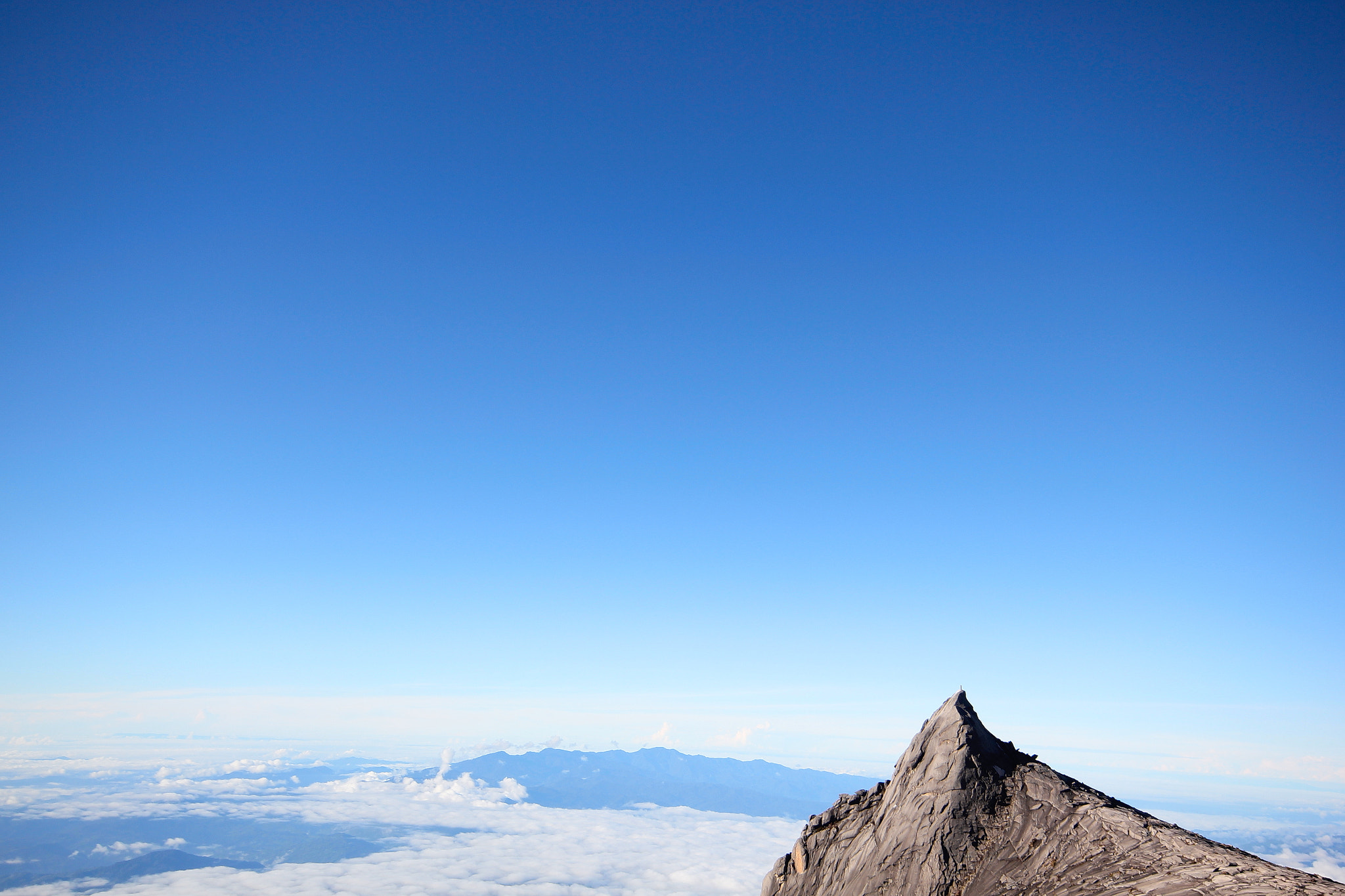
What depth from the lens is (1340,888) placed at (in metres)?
17.7

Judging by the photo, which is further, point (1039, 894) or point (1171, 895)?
point (1039, 894)

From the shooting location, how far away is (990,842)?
24094mm

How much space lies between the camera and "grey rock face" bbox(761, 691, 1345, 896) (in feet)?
65.5

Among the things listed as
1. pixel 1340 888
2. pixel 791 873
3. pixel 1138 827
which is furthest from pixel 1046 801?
pixel 791 873

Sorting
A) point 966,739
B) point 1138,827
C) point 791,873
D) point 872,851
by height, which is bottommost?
point 791,873

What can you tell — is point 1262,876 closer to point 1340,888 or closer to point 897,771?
point 1340,888

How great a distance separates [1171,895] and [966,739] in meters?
8.22

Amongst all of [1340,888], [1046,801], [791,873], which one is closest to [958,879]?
[1046,801]

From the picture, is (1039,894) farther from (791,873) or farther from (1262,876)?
(791,873)

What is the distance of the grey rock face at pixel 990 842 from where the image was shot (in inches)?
786

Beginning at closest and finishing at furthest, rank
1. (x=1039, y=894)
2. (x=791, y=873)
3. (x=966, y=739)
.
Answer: (x=1039, y=894) → (x=966, y=739) → (x=791, y=873)

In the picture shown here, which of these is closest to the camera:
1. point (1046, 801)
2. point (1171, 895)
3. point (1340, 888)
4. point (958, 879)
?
point (1340, 888)

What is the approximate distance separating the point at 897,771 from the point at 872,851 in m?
3.96

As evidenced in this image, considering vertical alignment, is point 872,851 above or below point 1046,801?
below
